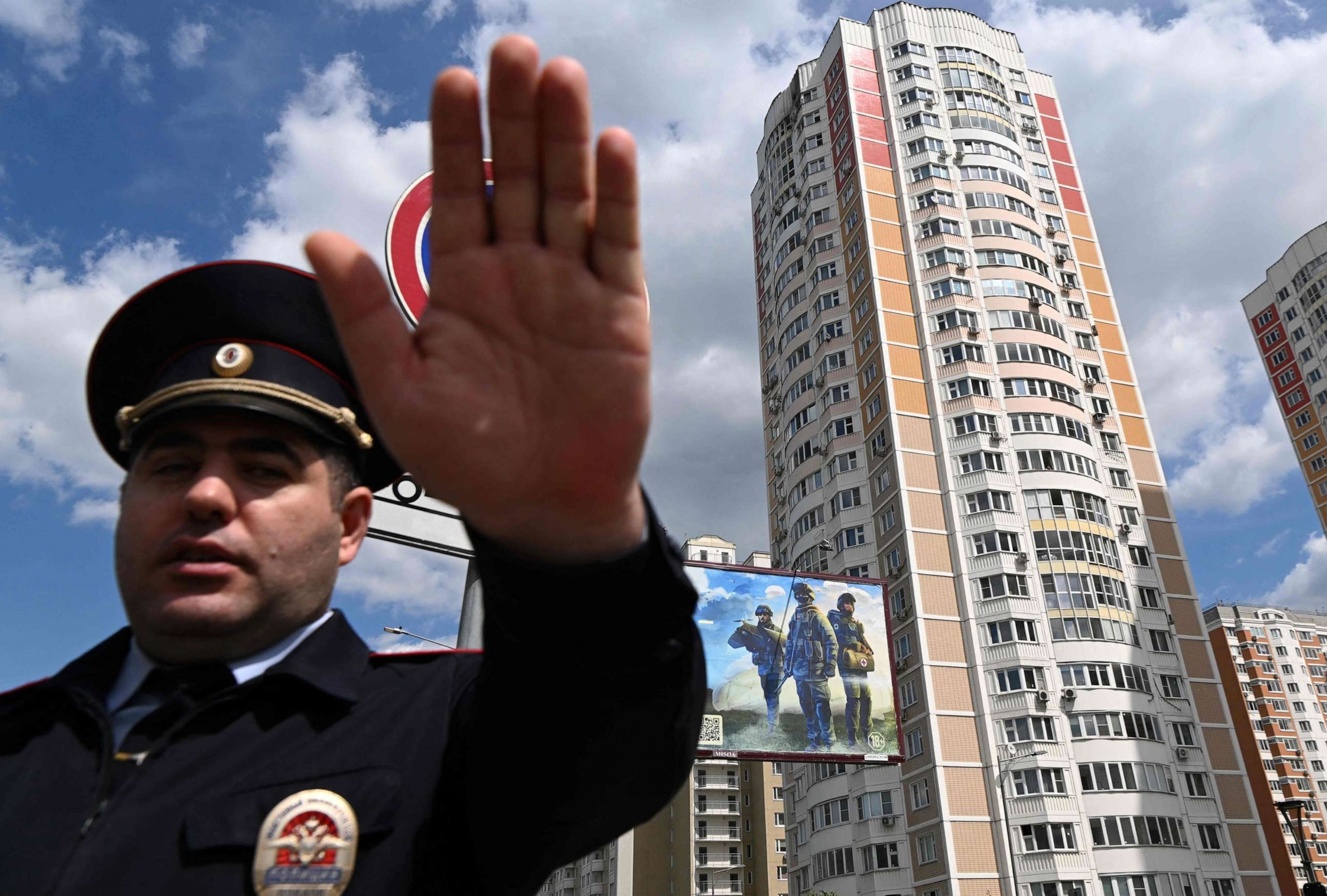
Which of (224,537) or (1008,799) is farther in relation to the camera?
(1008,799)

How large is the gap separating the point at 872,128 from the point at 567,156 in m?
51.5

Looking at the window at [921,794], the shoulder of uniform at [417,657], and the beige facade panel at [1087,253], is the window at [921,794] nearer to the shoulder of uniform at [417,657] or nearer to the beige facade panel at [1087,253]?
the beige facade panel at [1087,253]

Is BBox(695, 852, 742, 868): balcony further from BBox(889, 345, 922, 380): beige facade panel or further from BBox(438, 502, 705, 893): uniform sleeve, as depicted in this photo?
BBox(438, 502, 705, 893): uniform sleeve

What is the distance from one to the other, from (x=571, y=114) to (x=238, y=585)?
3.40 feet

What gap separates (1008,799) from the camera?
3250 cm

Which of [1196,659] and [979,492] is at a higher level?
[979,492]

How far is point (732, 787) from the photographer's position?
6369 cm

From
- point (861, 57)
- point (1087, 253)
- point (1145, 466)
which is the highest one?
point (861, 57)

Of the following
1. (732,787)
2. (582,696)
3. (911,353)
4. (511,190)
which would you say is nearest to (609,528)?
(582,696)

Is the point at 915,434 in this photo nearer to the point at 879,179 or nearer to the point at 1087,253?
the point at 879,179

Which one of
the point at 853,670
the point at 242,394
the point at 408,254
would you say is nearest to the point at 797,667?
the point at 853,670

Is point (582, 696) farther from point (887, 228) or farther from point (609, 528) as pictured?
point (887, 228)

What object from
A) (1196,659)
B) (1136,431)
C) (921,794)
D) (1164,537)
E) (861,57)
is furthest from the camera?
(861,57)

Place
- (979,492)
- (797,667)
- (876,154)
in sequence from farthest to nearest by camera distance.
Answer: (876,154) → (979,492) → (797,667)
